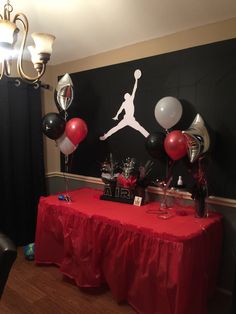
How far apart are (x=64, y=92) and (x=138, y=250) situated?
1.69 meters

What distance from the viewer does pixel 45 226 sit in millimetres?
2705

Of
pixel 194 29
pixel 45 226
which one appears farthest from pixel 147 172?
pixel 194 29

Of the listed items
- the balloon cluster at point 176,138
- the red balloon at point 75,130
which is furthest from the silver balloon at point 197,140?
the red balloon at point 75,130

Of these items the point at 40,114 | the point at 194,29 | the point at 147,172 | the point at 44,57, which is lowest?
the point at 147,172

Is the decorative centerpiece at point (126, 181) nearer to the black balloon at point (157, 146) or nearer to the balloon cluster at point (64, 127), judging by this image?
the black balloon at point (157, 146)

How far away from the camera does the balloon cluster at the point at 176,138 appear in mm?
2057

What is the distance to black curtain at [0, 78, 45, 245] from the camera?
315 cm

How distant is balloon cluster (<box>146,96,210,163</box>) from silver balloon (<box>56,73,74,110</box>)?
99cm

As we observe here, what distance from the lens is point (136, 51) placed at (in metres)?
2.80

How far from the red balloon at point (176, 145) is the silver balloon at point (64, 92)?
1.20m

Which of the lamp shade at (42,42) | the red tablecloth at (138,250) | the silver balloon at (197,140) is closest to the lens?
the lamp shade at (42,42)

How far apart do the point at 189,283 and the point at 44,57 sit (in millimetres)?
1695

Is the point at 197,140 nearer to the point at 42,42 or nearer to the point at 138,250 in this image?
the point at 138,250

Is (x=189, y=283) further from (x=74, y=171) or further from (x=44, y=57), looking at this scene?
(x=74, y=171)
